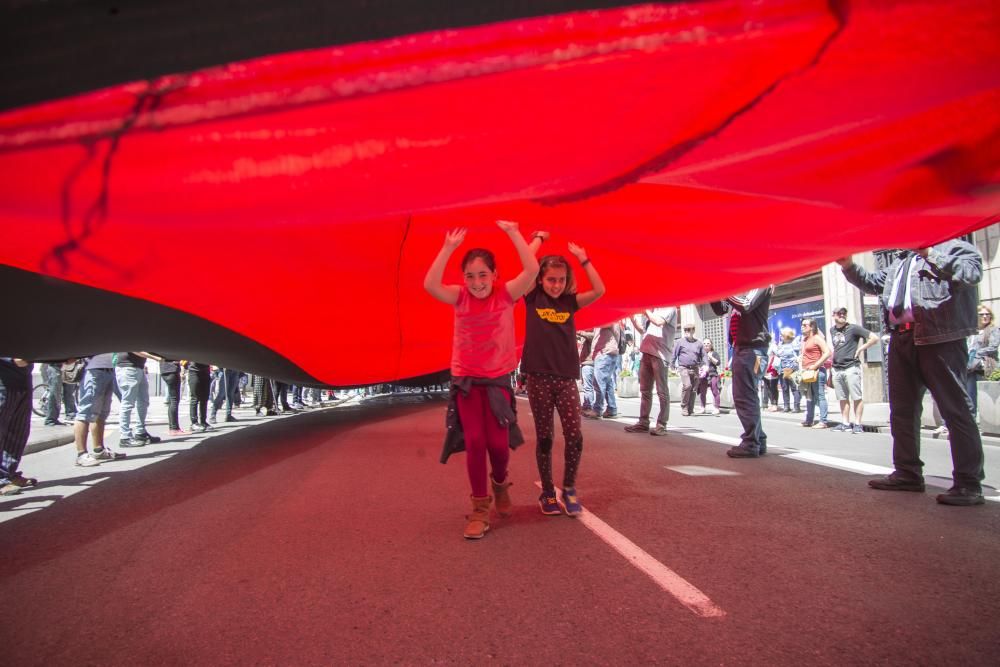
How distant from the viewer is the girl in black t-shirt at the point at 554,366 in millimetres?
3574

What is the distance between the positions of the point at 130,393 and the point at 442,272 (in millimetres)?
6705

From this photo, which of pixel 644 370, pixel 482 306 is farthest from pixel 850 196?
pixel 644 370

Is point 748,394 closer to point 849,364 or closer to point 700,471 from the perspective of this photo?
point 700,471

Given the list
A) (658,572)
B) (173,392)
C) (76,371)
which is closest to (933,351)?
(658,572)

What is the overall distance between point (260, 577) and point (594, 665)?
1.64 meters

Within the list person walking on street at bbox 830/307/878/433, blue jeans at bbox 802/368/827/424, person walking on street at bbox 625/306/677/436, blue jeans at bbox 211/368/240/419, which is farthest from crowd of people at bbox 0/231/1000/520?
blue jeans at bbox 211/368/240/419

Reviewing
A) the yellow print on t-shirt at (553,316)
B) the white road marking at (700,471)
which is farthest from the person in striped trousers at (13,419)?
the white road marking at (700,471)

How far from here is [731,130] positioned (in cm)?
187

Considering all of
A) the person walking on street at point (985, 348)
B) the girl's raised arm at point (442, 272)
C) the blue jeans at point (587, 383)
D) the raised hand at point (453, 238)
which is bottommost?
the blue jeans at point (587, 383)

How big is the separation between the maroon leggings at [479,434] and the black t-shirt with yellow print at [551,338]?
0.37 meters

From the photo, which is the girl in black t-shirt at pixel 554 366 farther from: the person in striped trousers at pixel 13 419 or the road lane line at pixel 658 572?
the person in striped trousers at pixel 13 419

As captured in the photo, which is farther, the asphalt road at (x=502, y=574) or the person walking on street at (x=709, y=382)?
the person walking on street at (x=709, y=382)

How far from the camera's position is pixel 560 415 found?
11.8 ft

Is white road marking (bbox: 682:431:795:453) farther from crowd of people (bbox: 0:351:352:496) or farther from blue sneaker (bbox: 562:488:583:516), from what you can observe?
crowd of people (bbox: 0:351:352:496)
